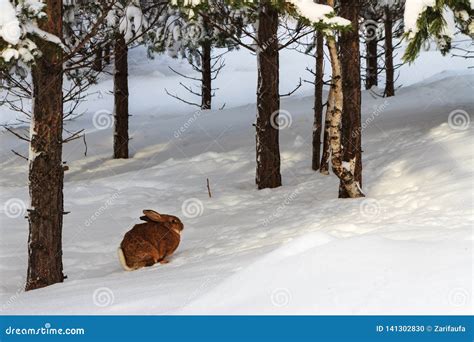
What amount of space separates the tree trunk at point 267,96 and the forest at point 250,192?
3cm

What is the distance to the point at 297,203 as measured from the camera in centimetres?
1098

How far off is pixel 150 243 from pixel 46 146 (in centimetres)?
168

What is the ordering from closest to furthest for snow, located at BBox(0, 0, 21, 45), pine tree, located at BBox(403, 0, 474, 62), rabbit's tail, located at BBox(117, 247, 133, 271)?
snow, located at BBox(0, 0, 21, 45)
pine tree, located at BBox(403, 0, 474, 62)
rabbit's tail, located at BBox(117, 247, 133, 271)

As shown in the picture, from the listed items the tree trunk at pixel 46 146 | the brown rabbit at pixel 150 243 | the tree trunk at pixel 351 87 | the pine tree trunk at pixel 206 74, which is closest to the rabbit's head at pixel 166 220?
the brown rabbit at pixel 150 243

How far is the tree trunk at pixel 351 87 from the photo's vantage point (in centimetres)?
1041

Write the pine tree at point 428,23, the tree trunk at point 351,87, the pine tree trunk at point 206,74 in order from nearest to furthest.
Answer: the pine tree at point 428,23 < the tree trunk at point 351,87 < the pine tree trunk at point 206,74

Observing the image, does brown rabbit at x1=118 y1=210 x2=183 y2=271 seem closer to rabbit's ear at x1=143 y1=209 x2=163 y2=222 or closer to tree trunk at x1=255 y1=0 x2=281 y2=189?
rabbit's ear at x1=143 y1=209 x2=163 y2=222

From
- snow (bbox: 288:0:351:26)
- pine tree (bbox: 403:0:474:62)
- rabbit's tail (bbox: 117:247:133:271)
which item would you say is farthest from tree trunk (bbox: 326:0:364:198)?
rabbit's tail (bbox: 117:247:133:271)

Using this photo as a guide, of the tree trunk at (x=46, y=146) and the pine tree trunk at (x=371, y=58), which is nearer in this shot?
the tree trunk at (x=46, y=146)

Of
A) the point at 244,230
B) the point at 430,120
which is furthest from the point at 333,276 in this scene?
the point at 430,120

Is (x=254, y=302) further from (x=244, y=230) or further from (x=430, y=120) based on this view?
(x=430, y=120)

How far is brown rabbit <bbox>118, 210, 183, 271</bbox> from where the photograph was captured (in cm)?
809

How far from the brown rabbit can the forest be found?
0.02 metres

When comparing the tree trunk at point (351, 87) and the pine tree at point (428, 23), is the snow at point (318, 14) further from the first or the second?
the tree trunk at point (351, 87)
